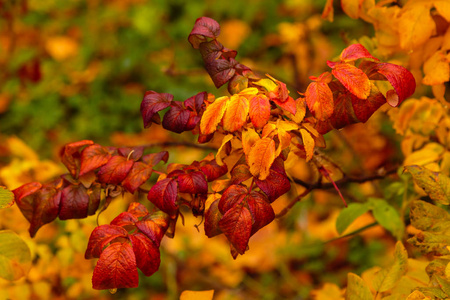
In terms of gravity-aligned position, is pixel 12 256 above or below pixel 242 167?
below

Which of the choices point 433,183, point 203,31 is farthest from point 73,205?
point 433,183

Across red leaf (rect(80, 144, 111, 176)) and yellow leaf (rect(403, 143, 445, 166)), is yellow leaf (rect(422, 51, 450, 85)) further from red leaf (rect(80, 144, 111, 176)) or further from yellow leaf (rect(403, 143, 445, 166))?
red leaf (rect(80, 144, 111, 176))

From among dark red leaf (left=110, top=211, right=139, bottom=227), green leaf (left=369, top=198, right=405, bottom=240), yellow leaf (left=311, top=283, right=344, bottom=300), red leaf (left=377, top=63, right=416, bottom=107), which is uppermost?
red leaf (left=377, top=63, right=416, bottom=107)

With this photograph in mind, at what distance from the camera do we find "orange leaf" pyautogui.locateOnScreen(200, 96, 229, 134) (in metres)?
0.71

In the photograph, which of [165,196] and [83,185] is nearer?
[165,196]

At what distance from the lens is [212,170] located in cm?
78

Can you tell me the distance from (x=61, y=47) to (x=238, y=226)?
84.3 inches

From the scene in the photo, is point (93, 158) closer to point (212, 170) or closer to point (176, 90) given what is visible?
point (212, 170)

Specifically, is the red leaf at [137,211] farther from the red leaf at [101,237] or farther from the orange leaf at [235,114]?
the orange leaf at [235,114]

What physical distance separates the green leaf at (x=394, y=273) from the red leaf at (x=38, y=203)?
54 centimetres

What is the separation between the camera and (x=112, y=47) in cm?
246

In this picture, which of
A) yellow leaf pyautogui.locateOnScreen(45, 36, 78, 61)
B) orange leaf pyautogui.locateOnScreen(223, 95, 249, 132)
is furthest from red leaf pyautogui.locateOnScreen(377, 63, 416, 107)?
yellow leaf pyautogui.locateOnScreen(45, 36, 78, 61)

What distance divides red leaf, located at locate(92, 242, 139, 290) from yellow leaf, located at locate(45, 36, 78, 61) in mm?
2018

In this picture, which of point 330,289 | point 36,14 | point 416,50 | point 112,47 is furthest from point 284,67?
point 330,289
